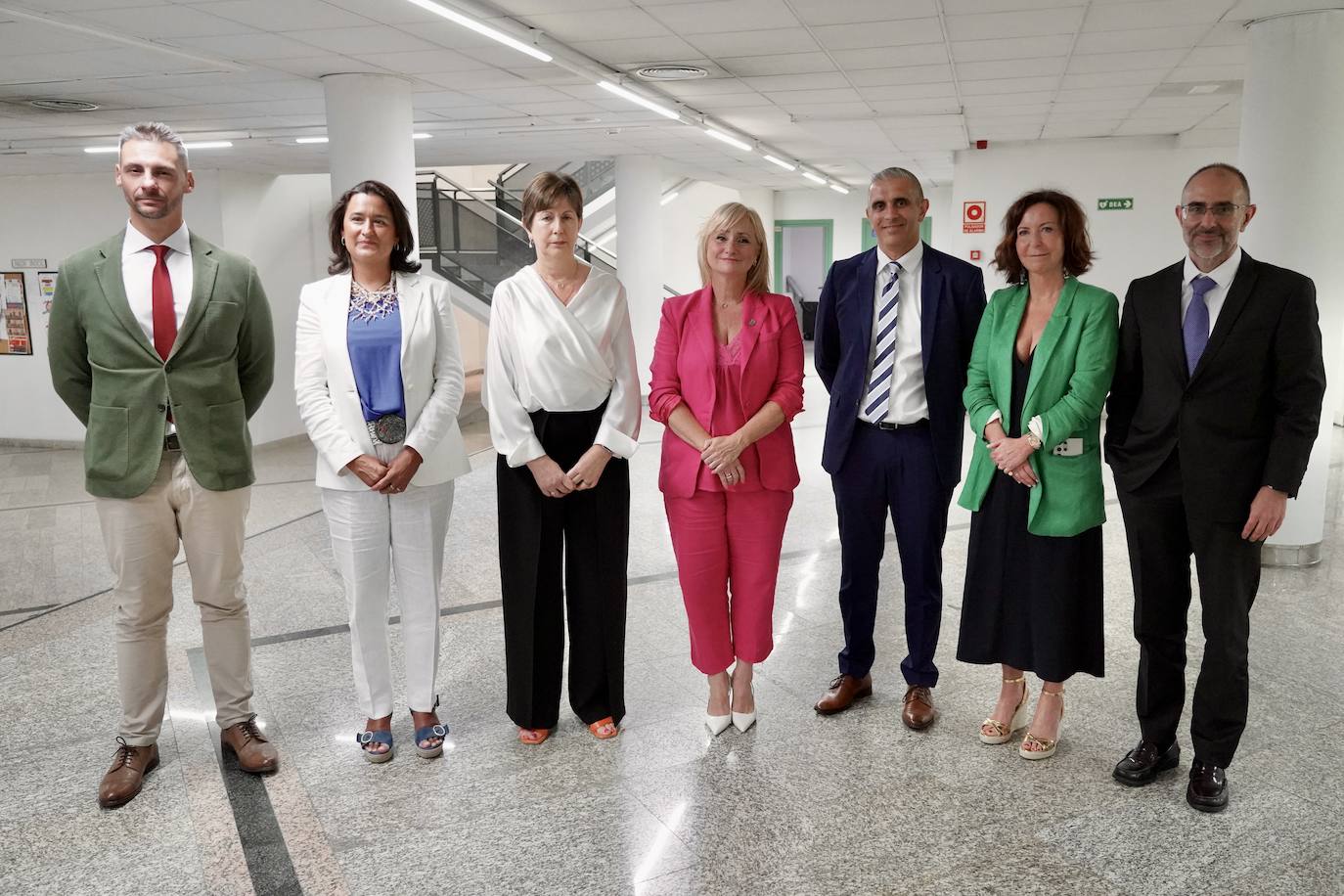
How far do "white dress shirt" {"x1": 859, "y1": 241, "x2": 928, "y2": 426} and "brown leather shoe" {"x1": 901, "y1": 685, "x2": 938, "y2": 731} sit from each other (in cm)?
93

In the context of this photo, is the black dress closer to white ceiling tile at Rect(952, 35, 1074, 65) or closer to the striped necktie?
the striped necktie

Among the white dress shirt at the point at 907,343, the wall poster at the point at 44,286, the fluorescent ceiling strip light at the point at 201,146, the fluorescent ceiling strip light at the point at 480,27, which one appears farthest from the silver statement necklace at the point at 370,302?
the wall poster at the point at 44,286

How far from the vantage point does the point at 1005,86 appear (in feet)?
25.5

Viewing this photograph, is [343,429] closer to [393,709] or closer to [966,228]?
[393,709]

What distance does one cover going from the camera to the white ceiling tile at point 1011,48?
6227mm

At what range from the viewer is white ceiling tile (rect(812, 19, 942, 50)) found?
5773 mm

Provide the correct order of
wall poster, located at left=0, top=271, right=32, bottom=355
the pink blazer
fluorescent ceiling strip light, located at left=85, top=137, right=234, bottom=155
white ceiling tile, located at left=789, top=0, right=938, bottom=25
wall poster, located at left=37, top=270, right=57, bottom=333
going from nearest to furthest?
1. the pink blazer
2. white ceiling tile, located at left=789, top=0, right=938, bottom=25
3. fluorescent ceiling strip light, located at left=85, top=137, right=234, bottom=155
4. wall poster, located at left=37, top=270, right=57, bottom=333
5. wall poster, located at left=0, top=271, right=32, bottom=355

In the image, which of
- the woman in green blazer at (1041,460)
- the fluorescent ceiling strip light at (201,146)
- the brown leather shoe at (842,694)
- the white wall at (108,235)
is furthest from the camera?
the white wall at (108,235)

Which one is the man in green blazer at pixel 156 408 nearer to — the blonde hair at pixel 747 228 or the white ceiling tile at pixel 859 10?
the blonde hair at pixel 747 228

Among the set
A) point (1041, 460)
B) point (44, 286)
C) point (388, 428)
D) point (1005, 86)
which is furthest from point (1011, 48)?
point (44, 286)

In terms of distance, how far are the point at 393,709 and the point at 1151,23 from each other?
5.43 metres

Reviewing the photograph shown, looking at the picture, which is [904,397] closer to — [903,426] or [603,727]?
[903,426]

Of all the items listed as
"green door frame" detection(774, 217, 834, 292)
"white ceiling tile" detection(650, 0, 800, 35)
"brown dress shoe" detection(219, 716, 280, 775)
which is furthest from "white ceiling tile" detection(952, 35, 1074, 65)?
"green door frame" detection(774, 217, 834, 292)

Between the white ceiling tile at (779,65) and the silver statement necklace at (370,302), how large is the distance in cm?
434
